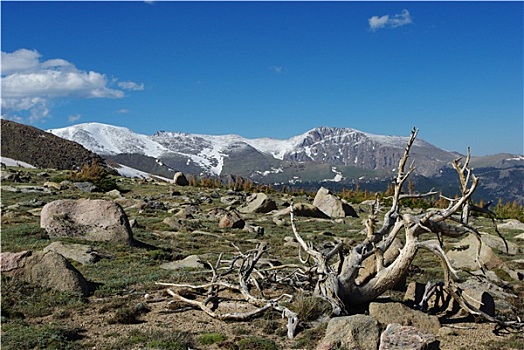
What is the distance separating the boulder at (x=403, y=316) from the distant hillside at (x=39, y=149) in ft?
262

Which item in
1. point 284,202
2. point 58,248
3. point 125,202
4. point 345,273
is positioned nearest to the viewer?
point 345,273

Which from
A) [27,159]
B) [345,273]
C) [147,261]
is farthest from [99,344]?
[27,159]

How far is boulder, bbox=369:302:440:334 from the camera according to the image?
1060 cm

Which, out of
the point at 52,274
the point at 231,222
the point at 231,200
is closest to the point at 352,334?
the point at 52,274

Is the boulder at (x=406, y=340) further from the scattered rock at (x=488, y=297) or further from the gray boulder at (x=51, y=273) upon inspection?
the gray boulder at (x=51, y=273)

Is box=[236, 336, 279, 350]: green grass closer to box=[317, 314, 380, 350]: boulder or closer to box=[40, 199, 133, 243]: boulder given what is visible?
box=[317, 314, 380, 350]: boulder

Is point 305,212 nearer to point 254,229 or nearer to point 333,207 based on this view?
point 333,207

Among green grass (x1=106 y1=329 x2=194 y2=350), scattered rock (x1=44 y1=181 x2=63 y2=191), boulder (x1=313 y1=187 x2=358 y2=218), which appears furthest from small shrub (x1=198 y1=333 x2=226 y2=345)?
scattered rock (x1=44 y1=181 x2=63 y2=191)

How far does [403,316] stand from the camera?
10.7m

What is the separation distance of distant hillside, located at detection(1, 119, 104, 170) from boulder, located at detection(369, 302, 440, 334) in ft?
262

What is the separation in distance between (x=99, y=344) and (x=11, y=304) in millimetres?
3476

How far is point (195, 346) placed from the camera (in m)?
9.61

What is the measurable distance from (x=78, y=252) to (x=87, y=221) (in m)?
4.07

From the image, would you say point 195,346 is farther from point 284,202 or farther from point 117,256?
point 284,202
